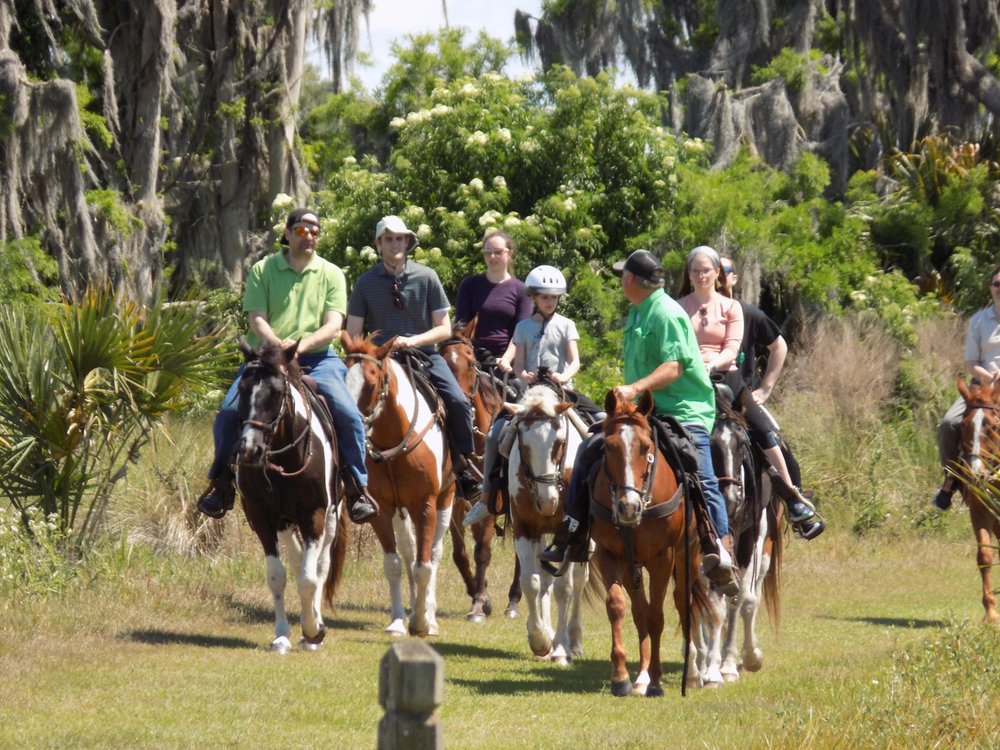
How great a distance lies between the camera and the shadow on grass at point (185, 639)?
1125cm

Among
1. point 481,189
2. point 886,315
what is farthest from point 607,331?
point 886,315

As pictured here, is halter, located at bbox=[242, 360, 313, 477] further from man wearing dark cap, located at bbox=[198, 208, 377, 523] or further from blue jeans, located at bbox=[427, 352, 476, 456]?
blue jeans, located at bbox=[427, 352, 476, 456]

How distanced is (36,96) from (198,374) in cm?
1203

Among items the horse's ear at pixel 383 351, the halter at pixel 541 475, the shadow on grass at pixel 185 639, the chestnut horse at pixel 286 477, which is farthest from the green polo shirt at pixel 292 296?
the shadow on grass at pixel 185 639

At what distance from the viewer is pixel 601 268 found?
2356 cm

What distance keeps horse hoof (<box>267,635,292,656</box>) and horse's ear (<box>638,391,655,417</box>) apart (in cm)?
328

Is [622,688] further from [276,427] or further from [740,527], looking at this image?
[276,427]

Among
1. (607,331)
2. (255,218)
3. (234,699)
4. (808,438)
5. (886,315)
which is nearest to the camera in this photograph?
(234,699)

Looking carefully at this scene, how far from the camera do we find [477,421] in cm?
1360

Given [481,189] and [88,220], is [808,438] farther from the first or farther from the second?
[88,220]

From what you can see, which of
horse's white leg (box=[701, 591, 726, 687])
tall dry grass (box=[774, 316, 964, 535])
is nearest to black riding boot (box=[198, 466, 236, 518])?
horse's white leg (box=[701, 591, 726, 687])

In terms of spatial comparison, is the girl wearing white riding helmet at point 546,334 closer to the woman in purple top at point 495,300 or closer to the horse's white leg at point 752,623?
the woman in purple top at point 495,300

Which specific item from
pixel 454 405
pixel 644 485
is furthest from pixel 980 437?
pixel 644 485

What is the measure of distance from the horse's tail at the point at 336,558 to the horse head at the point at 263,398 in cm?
171
